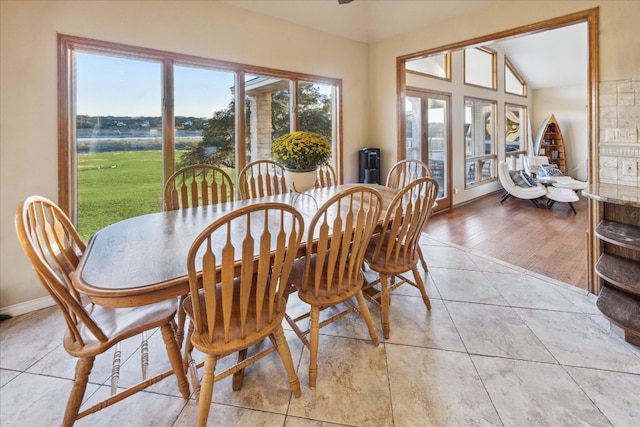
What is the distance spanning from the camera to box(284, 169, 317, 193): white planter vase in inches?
87.8

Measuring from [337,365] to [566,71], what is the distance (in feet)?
29.7

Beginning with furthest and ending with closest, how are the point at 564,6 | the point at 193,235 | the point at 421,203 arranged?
the point at 564,6 < the point at 421,203 < the point at 193,235

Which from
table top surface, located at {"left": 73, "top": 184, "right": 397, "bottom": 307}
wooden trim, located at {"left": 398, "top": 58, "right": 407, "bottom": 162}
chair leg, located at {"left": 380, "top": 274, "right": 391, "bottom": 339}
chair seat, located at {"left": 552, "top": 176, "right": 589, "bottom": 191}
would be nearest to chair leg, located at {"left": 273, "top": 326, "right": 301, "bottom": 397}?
table top surface, located at {"left": 73, "top": 184, "right": 397, "bottom": 307}

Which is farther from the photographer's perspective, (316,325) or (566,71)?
(566,71)

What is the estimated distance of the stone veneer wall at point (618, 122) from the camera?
2.29 metres

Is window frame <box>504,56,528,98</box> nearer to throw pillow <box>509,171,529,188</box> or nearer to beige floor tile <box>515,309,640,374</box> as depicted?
throw pillow <box>509,171,529,188</box>

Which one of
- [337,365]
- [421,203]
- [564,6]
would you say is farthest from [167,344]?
[564,6]

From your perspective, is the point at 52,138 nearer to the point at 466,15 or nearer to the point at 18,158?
the point at 18,158

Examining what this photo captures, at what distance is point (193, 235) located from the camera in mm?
1634

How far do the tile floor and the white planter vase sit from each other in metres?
1.00

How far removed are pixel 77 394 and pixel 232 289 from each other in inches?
32.4

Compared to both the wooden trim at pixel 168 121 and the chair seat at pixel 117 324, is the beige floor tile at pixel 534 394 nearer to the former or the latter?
the chair seat at pixel 117 324

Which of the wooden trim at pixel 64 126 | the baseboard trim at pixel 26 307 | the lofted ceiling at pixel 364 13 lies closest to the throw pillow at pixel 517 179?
the lofted ceiling at pixel 364 13

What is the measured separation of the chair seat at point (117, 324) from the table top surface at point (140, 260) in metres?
0.30
